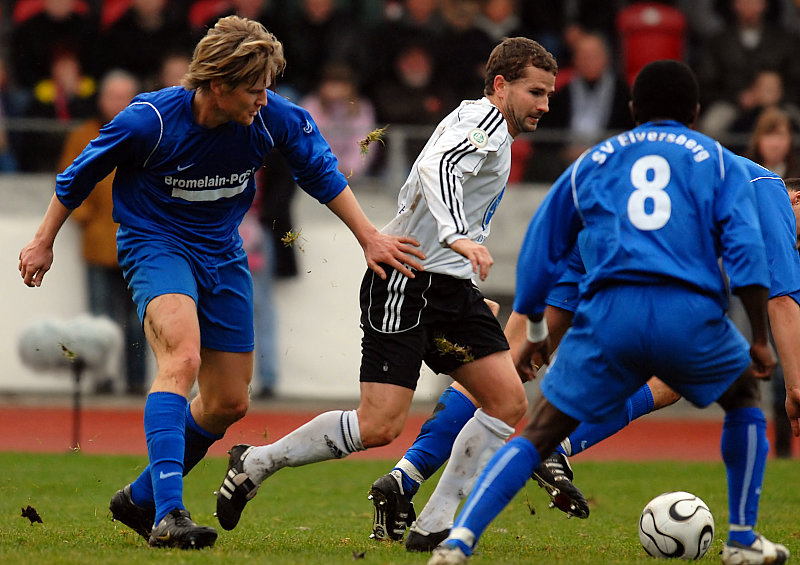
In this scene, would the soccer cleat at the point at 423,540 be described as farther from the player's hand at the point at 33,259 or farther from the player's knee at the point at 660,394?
the player's hand at the point at 33,259

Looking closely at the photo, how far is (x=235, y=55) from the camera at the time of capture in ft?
17.0

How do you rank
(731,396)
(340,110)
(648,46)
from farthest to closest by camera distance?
(648,46)
(340,110)
(731,396)

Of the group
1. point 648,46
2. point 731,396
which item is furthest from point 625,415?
point 648,46

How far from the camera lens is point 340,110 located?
38.2 feet

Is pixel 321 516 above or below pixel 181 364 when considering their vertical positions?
below

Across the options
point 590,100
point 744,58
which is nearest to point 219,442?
point 590,100

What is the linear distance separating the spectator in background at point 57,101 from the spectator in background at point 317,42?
218 cm

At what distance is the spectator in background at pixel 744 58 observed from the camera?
1384 cm

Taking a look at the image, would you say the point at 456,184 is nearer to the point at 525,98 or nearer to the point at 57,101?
the point at 525,98

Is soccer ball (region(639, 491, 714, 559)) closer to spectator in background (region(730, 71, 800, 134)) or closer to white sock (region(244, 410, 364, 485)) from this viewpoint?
white sock (region(244, 410, 364, 485))

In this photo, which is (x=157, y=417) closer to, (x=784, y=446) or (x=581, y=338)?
(x=581, y=338)

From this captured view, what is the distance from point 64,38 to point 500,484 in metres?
9.93

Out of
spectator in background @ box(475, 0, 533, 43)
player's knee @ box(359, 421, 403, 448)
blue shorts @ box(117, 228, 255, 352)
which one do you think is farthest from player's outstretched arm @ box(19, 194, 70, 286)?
spectator in background @ box(475, 0, 533, 43)

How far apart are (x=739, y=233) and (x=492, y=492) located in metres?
1.32
